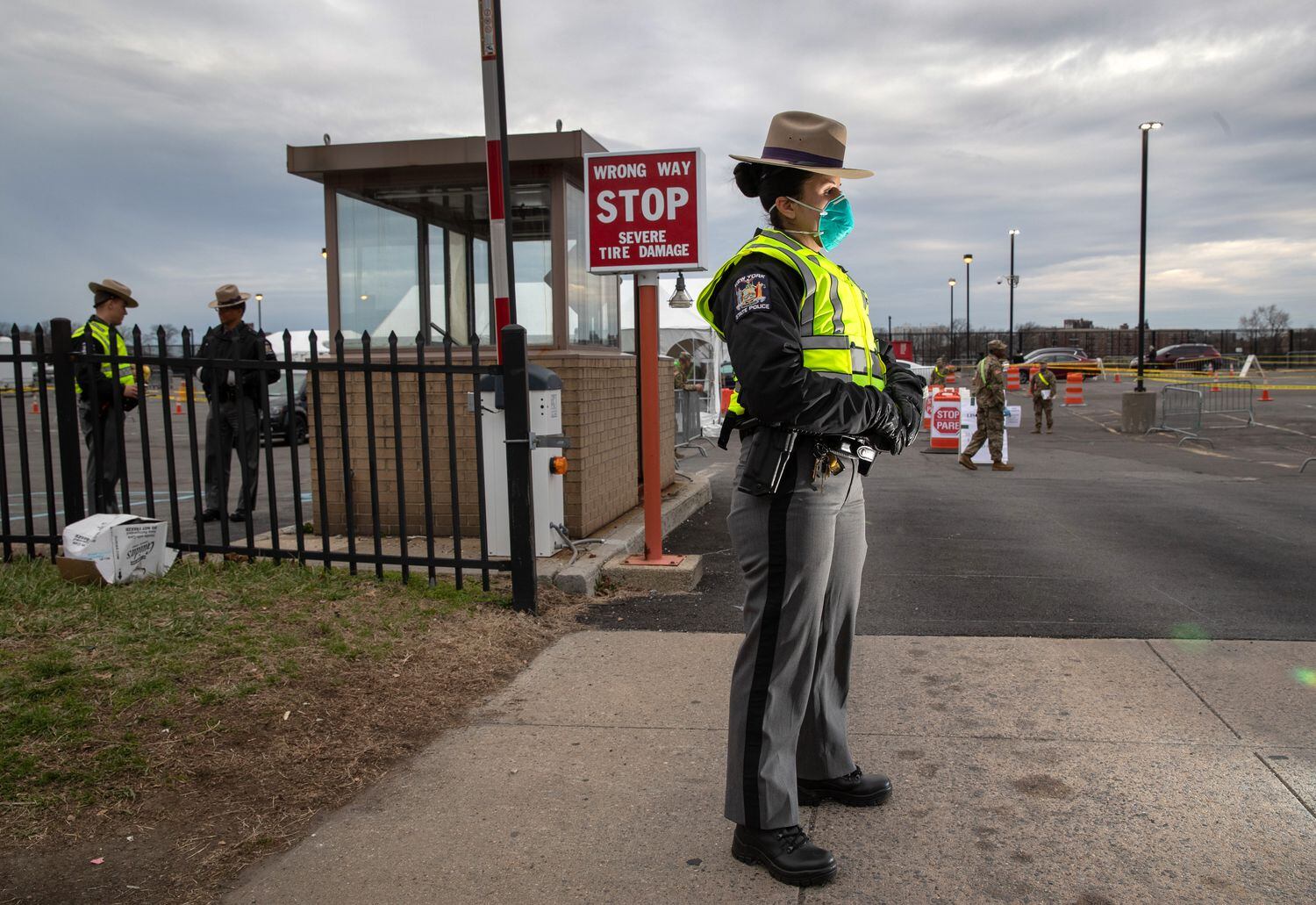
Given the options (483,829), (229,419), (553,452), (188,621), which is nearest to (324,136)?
(229,419)

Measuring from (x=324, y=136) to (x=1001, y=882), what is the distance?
667 cm

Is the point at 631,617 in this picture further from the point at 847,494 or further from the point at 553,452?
the point at 847,494

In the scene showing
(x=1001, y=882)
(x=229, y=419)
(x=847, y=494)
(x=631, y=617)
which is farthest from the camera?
(x=229, y=419)

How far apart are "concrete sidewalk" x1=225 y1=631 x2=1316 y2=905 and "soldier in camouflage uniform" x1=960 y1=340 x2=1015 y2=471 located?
983 cm

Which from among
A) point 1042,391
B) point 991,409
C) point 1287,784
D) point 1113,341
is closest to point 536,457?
point 1287,784

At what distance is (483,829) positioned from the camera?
3.14 metres

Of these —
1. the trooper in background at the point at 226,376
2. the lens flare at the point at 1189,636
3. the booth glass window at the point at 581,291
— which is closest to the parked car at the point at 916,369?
the lens flare at the point at 1189,636

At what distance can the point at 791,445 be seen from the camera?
2.77 metres

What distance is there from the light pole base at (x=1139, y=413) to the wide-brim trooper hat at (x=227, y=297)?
18.8 metres

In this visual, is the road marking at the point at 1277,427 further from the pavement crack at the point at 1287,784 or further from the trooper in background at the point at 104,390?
the trooper in background at the point at 104,390

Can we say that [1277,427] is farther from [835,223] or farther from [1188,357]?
[1188,357]

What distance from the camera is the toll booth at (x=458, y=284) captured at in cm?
708

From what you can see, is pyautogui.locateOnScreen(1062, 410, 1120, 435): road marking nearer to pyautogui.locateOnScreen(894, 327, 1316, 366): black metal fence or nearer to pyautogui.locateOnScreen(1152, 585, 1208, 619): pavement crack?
pyautogui.locateOnScreen(1152, 585, 1208, 619): pavement crack

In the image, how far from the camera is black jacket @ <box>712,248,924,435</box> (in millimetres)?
2641
